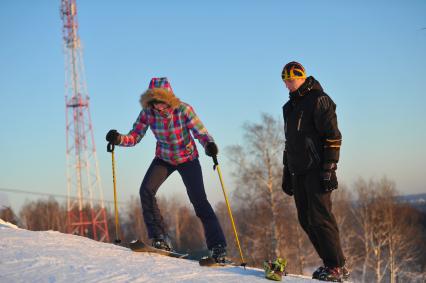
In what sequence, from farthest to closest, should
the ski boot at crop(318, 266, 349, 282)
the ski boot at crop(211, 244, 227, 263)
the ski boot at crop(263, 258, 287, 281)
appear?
1. the ski boot at crop(211, 244, 227, 263)
2. the ski boot at crop(318, 266, 349, 282)
3. the ski boot at crop(263, 258, 287, 281)

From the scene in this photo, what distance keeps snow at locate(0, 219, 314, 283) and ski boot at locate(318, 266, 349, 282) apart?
0.65ft

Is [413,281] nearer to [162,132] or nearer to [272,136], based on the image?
[272,136]

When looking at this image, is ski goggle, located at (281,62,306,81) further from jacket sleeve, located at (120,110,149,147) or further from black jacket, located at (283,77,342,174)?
jacket sleeve, located at (120,110,149,147)

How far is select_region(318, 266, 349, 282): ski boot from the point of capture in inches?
174

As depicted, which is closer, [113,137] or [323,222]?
[323,222]

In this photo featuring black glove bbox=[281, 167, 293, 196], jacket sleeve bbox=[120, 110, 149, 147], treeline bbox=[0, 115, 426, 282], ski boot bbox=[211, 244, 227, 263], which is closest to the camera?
black glove bbox=[281, 167, 293, 196]

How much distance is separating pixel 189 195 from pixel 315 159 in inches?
67.5

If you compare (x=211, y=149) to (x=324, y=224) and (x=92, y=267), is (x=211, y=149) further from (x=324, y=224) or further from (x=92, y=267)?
(x=92, y=267)

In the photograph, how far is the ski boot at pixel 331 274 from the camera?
4.43 m

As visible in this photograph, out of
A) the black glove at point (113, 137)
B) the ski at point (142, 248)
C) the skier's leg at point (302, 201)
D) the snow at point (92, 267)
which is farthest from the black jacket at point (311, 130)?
the black glove at point (113, 137)

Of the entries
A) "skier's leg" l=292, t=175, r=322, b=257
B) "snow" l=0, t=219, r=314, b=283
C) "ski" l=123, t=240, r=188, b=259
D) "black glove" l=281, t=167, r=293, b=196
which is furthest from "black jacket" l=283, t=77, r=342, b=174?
"ski" l=123, t=240, r=188, b=259

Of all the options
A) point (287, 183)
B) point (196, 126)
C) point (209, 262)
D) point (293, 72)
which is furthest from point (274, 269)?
point (196, 126)

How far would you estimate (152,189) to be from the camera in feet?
19.1

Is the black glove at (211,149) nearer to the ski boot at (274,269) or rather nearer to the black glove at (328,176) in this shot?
the black glove at (328,176)
